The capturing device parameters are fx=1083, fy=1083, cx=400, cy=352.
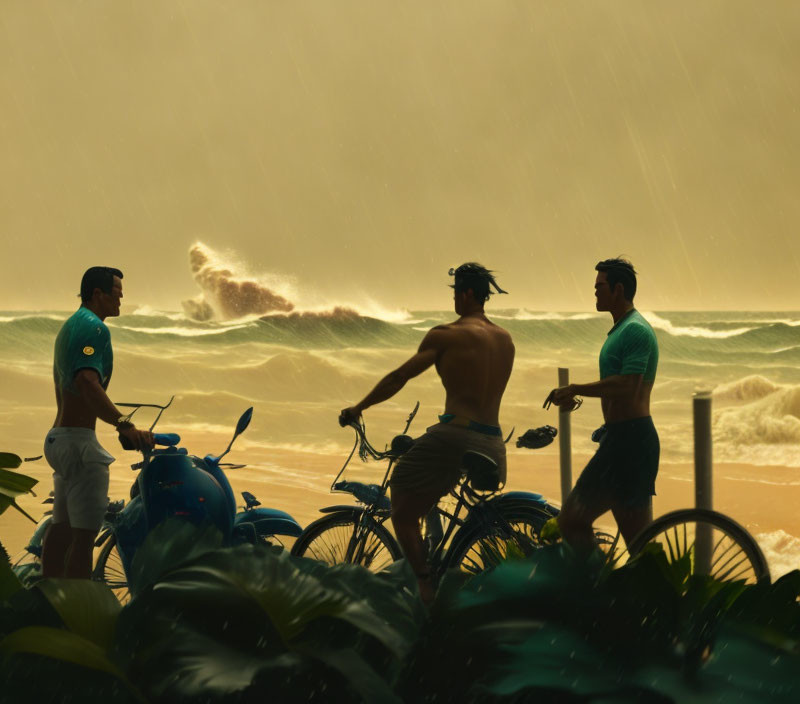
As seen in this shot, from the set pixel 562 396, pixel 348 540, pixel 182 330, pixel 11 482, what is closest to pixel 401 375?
pixel 562 396

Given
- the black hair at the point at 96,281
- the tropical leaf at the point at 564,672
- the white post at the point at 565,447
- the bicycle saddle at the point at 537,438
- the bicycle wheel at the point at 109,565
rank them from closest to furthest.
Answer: the tropical leaf at the point at 564,672 < the bicycle saddle at the point at 537,438 < the black hair at the point at 96,281 < the bicycle wheel at the point at 109,565 < the white post at the point at 565,447

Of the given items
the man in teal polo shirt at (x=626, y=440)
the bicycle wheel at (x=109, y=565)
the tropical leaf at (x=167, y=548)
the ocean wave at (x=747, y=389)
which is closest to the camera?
the tropical leaf at (x=167, y=548)

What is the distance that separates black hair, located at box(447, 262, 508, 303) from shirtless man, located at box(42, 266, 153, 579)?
1.53 meters

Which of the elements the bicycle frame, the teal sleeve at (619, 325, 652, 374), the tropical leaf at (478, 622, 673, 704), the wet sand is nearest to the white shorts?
the bicycle frame

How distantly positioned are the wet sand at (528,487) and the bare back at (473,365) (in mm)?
4536

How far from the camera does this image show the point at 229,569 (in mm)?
746

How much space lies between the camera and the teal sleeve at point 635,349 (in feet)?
14.7

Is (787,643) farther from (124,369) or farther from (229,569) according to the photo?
(124,369)

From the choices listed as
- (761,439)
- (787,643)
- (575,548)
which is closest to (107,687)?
(575,548)

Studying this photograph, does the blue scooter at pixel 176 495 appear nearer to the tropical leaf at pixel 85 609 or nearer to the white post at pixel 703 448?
the white post at pixel 703 448

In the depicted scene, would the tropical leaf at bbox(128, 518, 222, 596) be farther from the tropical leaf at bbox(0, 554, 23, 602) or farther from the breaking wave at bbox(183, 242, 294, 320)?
the breaking wave at bbox(183, 242, 294, 320)

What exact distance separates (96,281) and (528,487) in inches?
436

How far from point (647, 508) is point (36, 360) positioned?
38.6 meters

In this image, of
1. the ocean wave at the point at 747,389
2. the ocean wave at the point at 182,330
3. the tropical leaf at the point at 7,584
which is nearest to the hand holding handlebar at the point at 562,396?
the tropical leaf at the point at 7,584
